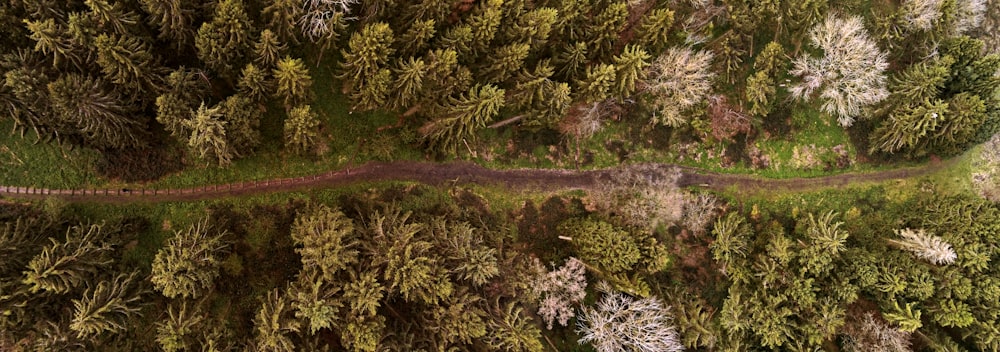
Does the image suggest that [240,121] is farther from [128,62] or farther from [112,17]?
[112,17]

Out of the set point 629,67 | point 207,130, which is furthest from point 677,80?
point 207,130

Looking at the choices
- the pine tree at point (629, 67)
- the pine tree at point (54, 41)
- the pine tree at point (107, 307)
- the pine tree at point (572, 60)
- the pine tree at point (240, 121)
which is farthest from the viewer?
the pine tree at point (572, 60)

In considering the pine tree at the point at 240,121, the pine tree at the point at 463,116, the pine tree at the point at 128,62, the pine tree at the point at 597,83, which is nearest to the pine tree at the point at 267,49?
the pine tree at the point at 240,121

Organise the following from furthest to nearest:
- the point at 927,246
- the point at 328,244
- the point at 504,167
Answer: the point at 504,167 < the point at 927,246 < the point at 328,244

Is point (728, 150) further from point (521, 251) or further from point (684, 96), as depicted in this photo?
point (521, 251)

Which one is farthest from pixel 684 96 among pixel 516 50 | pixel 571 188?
pixel 516 50

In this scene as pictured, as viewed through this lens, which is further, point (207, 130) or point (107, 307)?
point (207, 130)

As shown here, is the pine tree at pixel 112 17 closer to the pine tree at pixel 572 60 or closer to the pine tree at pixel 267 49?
the pine tree at pixel 267 49
